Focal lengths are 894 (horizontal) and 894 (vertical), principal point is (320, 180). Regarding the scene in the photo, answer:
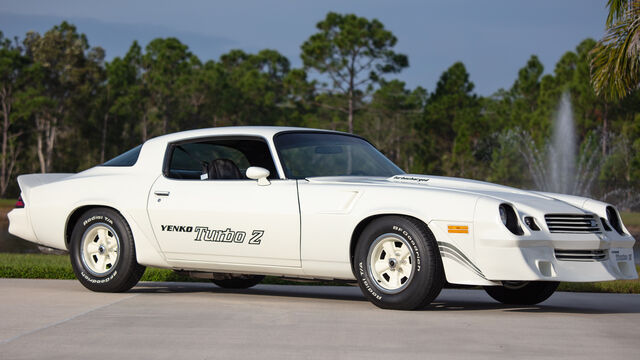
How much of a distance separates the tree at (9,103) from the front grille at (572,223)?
63.6 meters

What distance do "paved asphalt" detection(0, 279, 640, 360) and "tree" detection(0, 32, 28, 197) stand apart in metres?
61.9

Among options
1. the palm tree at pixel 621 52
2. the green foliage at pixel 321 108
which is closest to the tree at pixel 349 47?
the green foliage at pixel 321 108

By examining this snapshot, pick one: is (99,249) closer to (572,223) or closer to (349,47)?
(572,223)

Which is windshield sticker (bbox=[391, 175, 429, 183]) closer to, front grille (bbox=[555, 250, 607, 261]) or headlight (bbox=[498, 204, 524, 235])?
headlight (bbox=[498, 204, 524, 235])

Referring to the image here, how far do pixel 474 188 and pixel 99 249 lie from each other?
3580 mm

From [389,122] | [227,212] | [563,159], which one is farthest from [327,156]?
[389,122]

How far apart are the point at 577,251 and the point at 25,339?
401 centimetres

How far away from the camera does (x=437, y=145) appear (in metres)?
61.8

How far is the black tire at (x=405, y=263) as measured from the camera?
6.73 metres

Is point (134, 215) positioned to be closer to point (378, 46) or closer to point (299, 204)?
point (299, 204)

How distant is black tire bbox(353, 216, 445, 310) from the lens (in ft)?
22.1

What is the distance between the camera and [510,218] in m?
6.71

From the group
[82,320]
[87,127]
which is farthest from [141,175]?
[87,127]

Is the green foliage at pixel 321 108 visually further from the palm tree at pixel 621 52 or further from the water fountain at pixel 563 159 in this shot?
the palm tree at pixel 621 52
